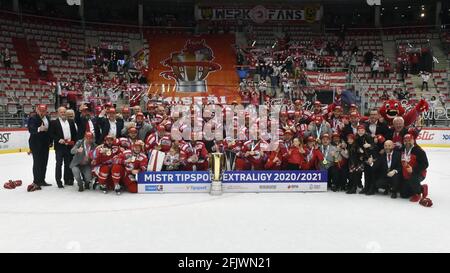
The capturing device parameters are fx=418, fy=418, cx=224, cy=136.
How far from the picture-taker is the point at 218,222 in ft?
17.5

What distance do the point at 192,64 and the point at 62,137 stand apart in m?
16.3

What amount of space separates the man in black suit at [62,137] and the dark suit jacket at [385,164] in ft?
17.3

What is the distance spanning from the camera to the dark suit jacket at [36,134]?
24.0ft

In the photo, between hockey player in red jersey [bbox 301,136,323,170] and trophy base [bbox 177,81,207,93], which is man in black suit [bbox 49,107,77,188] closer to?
hockey player in red jersey [bbox 301,136,323,170]

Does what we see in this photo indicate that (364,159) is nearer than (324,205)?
No

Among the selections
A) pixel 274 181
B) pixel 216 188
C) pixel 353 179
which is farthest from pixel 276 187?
pixel 353 179

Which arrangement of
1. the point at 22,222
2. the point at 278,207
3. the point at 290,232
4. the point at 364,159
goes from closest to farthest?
the point at 290,232 → the point at 22,222 → the point at 278,207 → the point at 364,159

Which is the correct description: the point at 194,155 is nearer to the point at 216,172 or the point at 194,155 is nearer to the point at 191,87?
the point at 216,172

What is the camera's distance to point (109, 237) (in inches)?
186

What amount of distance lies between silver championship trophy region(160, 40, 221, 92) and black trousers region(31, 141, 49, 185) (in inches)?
548

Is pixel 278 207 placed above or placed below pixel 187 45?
below

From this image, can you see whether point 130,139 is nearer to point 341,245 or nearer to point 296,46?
point 341,245

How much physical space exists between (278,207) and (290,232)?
125 cm

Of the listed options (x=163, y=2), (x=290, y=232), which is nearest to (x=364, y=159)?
(x=290, y=232)
